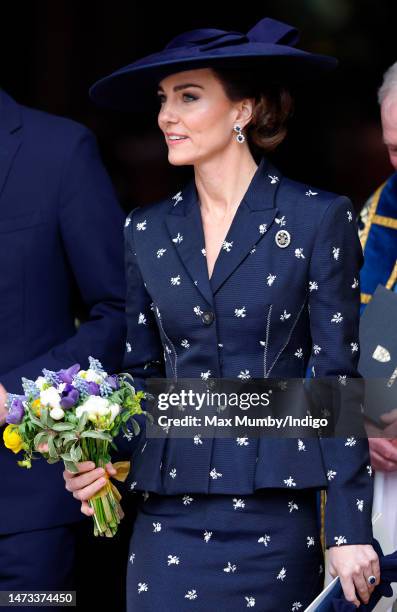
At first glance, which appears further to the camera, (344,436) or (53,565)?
(53,565)

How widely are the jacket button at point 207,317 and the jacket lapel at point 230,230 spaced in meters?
0.02

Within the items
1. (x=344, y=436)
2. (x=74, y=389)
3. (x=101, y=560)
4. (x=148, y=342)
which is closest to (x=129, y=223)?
(x=148, y=342)

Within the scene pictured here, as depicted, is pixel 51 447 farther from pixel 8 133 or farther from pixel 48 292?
pixel 8 133

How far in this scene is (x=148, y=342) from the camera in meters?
3.06

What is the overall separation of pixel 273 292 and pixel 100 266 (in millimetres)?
665

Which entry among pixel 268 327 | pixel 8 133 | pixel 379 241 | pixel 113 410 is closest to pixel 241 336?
pixel 268 327

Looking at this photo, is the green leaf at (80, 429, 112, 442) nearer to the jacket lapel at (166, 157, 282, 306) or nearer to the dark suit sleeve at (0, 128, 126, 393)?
the jacket lapel at (166, 157, 282, 306)

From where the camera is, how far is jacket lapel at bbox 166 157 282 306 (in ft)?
9.46

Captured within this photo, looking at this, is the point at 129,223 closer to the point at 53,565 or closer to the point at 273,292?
the point at 273,292

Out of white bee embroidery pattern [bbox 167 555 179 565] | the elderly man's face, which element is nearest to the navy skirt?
white bee embroidery pattern [bbox 167 555 179 565]

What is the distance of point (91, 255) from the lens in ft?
11.0

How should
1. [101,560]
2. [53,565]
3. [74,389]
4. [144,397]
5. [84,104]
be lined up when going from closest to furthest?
[74,389] → [144,397] → [53,565] → [101,560] → [84,104]

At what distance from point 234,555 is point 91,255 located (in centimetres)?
92

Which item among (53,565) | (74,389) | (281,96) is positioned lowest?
(53,565)
